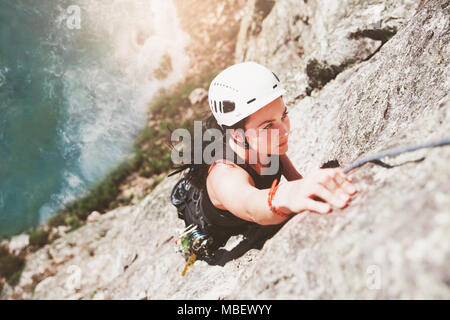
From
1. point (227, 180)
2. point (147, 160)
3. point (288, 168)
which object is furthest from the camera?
point (147, 160)

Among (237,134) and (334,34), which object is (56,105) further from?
(237,134)

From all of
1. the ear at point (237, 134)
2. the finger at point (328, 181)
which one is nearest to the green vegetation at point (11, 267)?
the ear at point (237, 134)

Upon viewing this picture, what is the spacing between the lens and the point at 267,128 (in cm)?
212

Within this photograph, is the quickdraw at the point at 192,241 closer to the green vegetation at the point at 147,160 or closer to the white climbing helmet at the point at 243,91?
the white climbing helmet at the point at 243,91

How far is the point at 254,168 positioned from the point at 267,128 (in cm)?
41

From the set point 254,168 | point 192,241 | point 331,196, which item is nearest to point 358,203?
point 331,196

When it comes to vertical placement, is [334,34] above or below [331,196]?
above

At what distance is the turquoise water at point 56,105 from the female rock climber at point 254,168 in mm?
13914

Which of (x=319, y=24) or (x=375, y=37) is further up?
(x=319, y=24)
